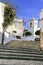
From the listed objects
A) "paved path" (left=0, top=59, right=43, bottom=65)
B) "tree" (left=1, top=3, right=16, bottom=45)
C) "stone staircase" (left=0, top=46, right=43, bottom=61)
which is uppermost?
"tree" (left=1, top=3, right=16, bottom=45)

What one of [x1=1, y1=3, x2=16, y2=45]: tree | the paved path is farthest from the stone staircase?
[x1=1, y1=3, x2=16, y2=45]: tree

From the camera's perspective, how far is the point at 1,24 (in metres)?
26.0

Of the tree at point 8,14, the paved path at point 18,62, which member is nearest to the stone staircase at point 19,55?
the paved path at point 18,62

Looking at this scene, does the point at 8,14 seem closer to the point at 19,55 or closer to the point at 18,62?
the point at 19,55

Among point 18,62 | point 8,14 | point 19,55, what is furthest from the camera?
point 8,14

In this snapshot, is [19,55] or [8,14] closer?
[19,55]

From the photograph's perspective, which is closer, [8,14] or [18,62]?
[18,62]

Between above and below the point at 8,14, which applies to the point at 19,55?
below

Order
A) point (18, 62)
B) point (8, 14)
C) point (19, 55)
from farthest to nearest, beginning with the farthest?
point (8, 14) < point (19, 55) < point (18, 62)

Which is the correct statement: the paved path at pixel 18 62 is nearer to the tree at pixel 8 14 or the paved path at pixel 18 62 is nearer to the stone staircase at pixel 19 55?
the stone staircase at pixel 19 55

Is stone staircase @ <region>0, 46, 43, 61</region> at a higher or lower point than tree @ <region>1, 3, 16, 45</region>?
lower

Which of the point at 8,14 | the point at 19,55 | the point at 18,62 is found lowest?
the point at 18,62

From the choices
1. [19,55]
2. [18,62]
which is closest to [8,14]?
[19,55]

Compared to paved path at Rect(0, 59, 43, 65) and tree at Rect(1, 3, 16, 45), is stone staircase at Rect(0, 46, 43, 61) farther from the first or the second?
tree at Rect(1, 3, 16, 45)
